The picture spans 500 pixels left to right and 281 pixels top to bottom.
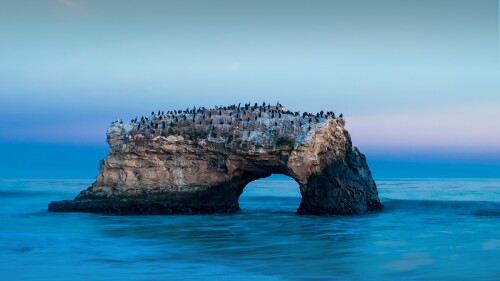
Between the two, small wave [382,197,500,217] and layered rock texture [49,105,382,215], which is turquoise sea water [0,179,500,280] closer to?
layered rock texture [49,105,382,215]

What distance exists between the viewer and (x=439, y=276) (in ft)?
55.1

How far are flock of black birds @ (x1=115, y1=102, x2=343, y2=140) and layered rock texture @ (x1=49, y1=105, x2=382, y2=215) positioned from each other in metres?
0.06

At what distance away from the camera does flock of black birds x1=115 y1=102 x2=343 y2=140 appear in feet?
110

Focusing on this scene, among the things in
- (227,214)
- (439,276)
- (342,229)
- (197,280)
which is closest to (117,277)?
(197,280)

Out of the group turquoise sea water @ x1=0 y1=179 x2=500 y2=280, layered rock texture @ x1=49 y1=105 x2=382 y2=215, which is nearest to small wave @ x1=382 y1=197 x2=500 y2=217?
turquoise sea water @ x1=0 y1=179 x2=500 y2=280

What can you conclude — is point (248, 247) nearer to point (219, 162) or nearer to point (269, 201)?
point (219, 162)

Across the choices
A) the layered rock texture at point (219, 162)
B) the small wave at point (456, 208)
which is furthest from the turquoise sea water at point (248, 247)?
the small wave at point (456, 208)

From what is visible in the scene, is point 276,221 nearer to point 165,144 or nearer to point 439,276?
point 165,144

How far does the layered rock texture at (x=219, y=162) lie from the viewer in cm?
3275

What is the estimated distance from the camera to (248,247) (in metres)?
21.5

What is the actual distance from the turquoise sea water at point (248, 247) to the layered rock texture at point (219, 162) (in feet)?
5.47

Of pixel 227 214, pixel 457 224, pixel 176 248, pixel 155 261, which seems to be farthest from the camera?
pixel 227 214

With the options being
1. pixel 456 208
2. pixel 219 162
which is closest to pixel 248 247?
pixel 219 162

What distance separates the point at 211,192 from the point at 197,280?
60.3 feet
